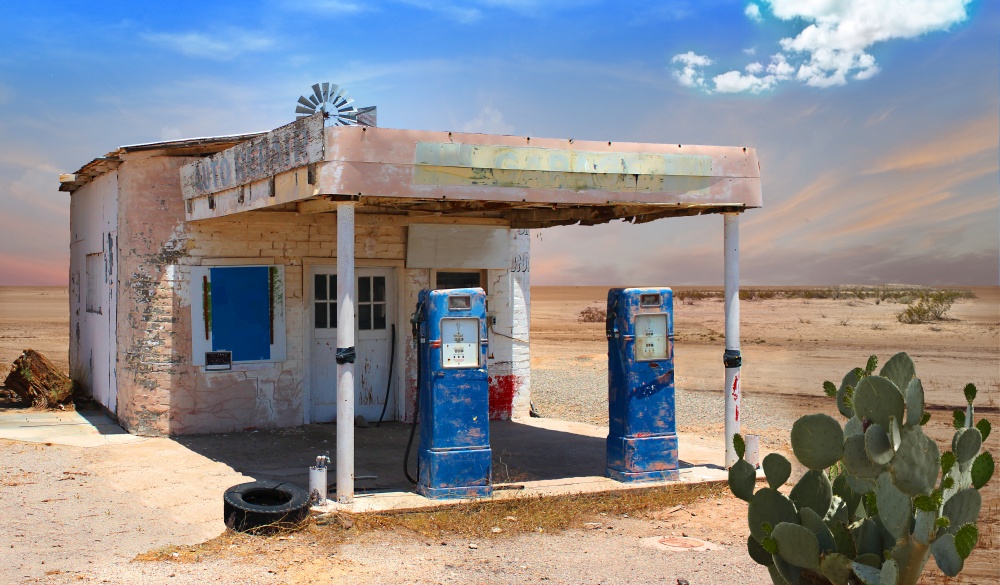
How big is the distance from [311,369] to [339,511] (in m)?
4.69

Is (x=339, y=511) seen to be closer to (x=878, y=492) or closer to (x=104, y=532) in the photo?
(x=104, y=532)

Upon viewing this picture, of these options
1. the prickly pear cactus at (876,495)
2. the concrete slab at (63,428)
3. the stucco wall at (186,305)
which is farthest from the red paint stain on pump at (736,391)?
the concrete slab at (63,428)

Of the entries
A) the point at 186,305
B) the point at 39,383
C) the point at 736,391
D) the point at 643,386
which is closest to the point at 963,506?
the point at 643,386

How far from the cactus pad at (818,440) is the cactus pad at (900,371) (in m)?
0.39

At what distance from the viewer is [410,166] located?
7.89 m

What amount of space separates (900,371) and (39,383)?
12.9 metres

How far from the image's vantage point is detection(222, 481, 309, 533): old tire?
7156 millimetres

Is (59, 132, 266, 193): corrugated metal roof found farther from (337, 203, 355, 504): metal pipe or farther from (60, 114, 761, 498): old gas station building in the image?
(337, 203, 355, 504): metal pipe

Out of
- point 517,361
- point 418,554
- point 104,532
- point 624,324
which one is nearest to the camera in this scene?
point 418,554

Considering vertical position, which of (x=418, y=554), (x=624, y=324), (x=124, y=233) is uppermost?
(x=124, y=233)

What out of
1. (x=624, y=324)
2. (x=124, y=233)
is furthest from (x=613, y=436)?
(x=124, y=233)

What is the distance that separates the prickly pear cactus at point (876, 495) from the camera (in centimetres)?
391

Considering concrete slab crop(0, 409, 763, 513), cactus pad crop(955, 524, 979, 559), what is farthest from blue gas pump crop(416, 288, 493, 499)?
cactus pad crop(955, 524, 979, 559)

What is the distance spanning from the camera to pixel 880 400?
395 cm
